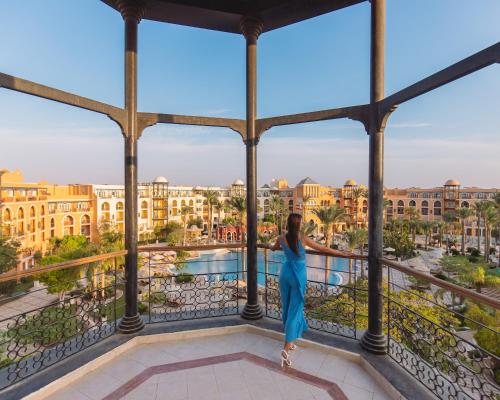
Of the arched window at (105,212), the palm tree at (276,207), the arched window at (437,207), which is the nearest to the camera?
the palm tree at (276,207)

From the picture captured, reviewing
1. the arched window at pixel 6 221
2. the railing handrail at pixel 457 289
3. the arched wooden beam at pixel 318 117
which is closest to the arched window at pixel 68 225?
the arched window at pixel 6 221

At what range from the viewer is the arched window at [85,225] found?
126 ft

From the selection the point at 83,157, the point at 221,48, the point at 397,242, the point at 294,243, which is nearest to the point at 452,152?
the point at 397,242

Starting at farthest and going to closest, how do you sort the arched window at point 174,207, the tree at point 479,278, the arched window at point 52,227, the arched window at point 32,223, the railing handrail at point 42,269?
the arched window at point 174,207 < the arched window at point 52,227 < the arched window at point 32,223 < the tree at point 479,278 < the railing handrail at point 42,269

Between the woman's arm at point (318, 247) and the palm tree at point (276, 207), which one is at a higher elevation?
the woman's arm at point (318, 247)

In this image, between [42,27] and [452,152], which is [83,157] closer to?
[42,27]

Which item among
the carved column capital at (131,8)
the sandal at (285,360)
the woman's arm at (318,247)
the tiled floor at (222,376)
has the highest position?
the carved column capital at (131,8)

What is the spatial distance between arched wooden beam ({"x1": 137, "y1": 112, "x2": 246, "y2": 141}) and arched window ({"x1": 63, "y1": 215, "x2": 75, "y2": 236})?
4043cm

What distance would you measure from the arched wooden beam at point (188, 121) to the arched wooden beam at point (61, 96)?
0.85 ft

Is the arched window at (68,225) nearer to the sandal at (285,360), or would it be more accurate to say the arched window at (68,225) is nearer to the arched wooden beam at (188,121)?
the arched wooden beam at (188,121)

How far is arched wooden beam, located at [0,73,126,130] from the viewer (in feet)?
8.34

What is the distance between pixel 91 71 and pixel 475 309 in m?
15.9

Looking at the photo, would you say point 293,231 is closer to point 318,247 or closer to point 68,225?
point 318,247

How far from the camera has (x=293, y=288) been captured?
2.94 m
